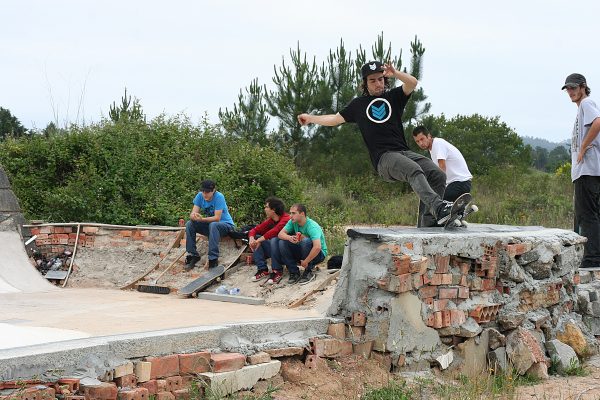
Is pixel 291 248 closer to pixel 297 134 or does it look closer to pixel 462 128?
pixel 297 134

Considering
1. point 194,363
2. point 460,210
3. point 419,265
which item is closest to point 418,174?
point 460,210

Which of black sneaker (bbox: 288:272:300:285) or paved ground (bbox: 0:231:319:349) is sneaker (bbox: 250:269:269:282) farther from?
paved ground (bbox: 0:231:319:349)

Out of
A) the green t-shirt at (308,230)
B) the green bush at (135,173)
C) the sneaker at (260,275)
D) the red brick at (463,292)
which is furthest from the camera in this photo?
the green bush at (135,173)

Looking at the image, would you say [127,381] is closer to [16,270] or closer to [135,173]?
[16,270]

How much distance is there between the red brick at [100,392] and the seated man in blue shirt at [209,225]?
13.3 feet

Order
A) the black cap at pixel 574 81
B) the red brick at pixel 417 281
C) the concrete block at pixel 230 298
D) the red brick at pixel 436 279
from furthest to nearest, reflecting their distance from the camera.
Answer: the black cap at pixel 574 81
the concrete block at pixel 230 298
the red brick at pixel 436 279
the red brick at pixel 417 281

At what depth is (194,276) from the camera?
8992mm

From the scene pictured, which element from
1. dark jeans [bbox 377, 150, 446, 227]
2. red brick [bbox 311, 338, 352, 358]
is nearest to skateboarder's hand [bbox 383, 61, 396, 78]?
dark jeans [bbox 377, 150, 446, 227]

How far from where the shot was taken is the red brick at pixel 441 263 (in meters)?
6.89

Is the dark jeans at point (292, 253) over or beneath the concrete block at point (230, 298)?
over

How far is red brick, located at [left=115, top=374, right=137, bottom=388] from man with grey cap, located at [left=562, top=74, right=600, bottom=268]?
531cm

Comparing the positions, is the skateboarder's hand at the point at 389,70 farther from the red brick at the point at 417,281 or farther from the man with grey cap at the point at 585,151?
the man with grey cap at the point at 585,151

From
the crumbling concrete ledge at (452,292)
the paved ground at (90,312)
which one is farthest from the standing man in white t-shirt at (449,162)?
the paved ground at (90,312)

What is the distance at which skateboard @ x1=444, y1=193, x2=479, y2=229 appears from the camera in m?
7.09
